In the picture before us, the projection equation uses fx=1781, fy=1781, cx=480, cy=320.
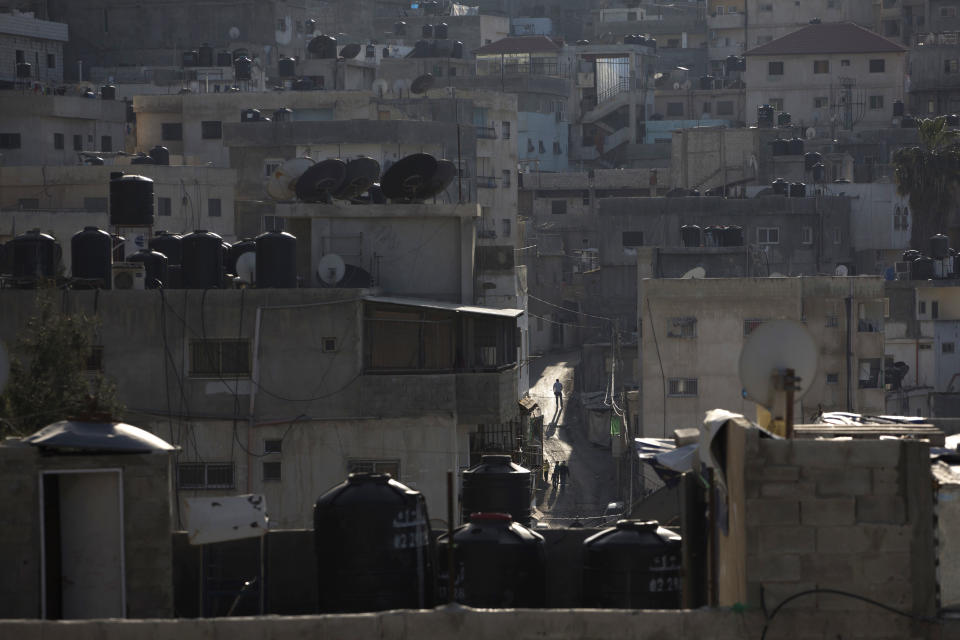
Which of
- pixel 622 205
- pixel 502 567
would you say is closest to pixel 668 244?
pixel 622 205

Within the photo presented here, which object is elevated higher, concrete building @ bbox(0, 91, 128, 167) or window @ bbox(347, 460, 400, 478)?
concrete building @ bbox(0, 91, 128, 167)

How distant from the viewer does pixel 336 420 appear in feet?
92.6

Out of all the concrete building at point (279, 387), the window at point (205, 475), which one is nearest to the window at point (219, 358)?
the concrete building at point (279, 387)

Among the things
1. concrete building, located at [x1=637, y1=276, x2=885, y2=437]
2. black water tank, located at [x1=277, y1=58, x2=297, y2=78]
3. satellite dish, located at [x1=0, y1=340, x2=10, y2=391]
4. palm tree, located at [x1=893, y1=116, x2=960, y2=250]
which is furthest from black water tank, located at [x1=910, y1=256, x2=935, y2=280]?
satellite dish, located at [x1=0, y1=340, x2=10, y2=391]

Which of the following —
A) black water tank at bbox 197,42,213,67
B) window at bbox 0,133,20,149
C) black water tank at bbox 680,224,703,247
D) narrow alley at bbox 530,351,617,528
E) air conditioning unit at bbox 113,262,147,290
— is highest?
black water tank at bbox 197,42,213,67

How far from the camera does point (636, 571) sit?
1448 centimetres

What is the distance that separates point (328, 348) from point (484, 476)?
1034 centimetres

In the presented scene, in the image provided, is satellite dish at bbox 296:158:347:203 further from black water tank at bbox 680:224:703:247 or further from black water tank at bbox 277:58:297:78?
black water tank at bbox 277:58:297:78

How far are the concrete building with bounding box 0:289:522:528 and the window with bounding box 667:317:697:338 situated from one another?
62.9 feet

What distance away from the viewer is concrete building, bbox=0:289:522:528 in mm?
27625

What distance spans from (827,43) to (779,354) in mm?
76032

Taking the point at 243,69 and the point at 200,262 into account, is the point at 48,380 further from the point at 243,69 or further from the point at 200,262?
the point at 243,69

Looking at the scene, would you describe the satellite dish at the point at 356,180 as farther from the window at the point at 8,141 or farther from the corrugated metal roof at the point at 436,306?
the window at the point at 8,141

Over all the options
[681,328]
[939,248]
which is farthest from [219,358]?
[939,248]
